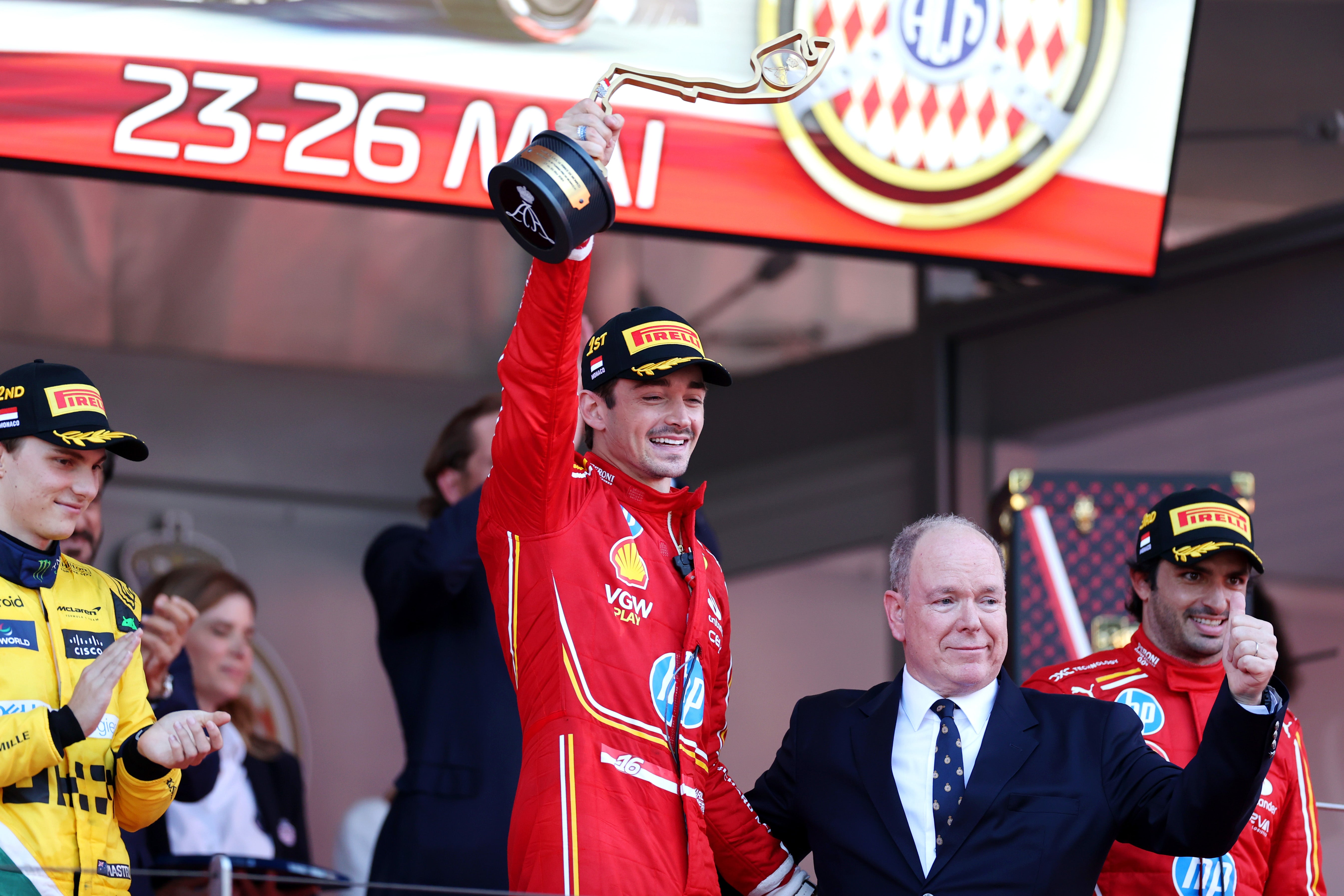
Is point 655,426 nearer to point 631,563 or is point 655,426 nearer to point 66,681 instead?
point 631,563

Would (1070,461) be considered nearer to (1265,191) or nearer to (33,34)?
(1265,191)

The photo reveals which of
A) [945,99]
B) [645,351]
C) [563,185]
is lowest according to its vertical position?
[645,351]

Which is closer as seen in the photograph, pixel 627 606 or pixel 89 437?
pixel 627 606

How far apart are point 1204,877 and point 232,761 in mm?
2554

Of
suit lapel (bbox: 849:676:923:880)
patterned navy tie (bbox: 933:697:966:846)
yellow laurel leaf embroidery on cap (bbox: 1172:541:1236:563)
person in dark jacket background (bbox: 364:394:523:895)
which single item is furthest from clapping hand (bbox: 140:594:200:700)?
yellow laurel leaf embroidery on cap (bbox: 1172:541:1236:563)

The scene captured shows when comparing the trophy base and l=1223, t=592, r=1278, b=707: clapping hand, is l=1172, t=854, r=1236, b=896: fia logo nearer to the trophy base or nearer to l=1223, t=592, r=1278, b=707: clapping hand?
l=1223, t=592, r=1278, b=707: clapping hand

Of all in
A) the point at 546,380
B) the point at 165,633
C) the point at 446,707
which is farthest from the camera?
the point at 446,707

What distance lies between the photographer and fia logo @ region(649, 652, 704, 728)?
2467mm

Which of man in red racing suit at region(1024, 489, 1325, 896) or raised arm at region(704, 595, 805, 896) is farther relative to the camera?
man in red racing suit at region(1024, 489, 1325, 896)

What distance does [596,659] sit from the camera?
245 cm

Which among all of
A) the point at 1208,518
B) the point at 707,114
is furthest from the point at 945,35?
the point at 1208,518

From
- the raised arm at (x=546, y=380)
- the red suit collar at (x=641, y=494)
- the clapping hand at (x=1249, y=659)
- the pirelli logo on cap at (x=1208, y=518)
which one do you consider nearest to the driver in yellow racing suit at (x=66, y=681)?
the raised arm at (x=546, y=380)

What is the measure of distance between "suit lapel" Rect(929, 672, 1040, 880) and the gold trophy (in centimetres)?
90

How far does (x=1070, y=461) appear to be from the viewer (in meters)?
5.69
